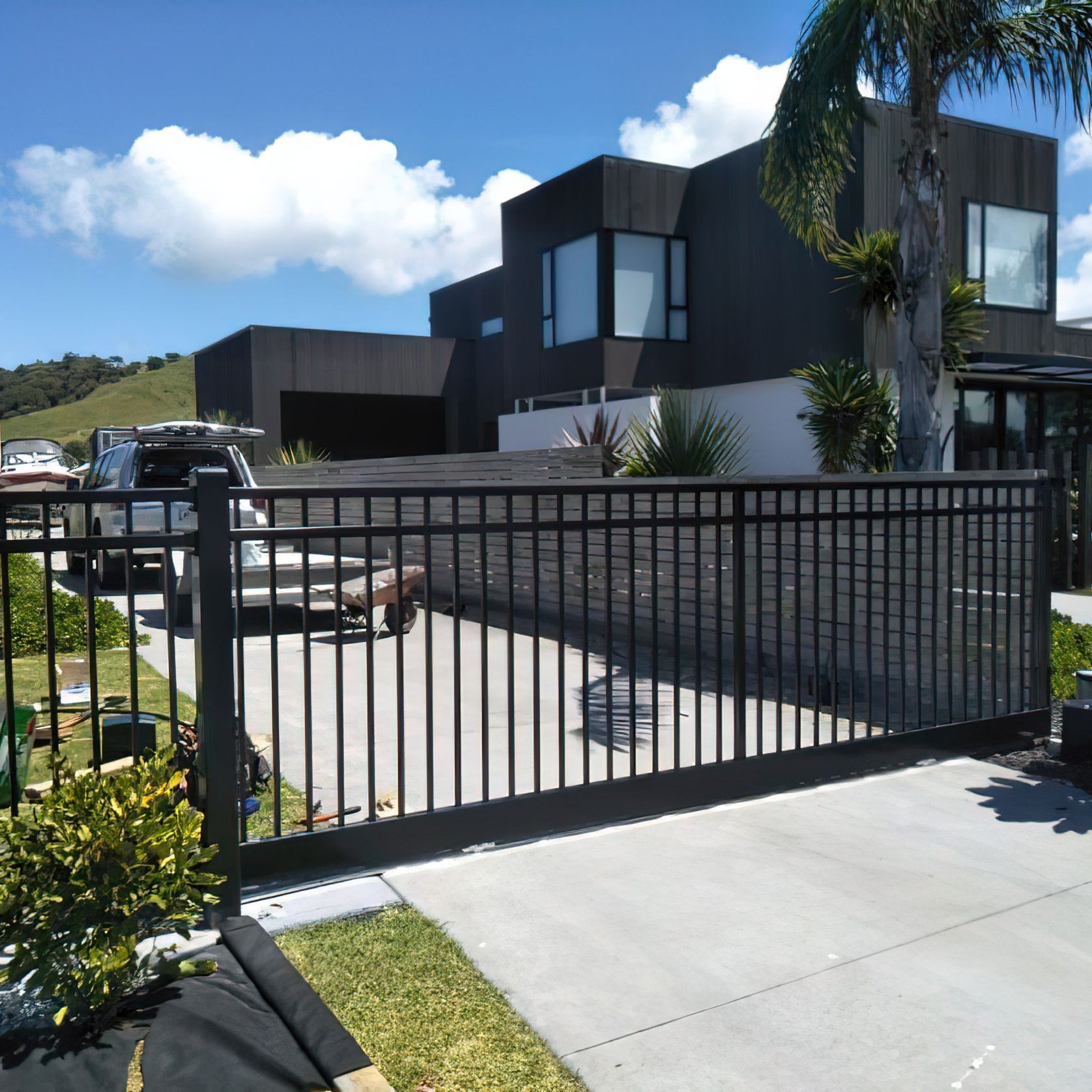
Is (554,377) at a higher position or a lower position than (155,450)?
higher

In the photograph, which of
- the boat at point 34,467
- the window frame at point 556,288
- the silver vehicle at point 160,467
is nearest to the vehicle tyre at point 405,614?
the silver vehicle at point 160,467

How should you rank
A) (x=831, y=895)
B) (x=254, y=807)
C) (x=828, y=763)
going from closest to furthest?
(x=831, y=895)
(x=254, y=807)
(x=828, y=763)

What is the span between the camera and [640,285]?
66.9 feet

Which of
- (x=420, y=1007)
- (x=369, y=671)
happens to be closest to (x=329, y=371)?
(x=369, y=671)

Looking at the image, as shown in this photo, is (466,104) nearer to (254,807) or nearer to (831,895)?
(254,807)

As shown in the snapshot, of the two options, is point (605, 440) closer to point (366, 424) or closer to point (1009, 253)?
point (1009, 253)

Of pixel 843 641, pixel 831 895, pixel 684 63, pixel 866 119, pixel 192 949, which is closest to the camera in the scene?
pixel 192 949

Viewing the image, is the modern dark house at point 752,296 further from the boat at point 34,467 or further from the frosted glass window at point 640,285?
the boat at point 34,467

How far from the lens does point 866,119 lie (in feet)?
32.1

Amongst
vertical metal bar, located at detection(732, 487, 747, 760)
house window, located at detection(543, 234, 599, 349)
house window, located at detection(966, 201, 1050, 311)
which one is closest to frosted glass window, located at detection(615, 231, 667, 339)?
house window, located at detection(543, 234, 599, 349)

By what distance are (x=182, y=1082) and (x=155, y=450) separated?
10.3m

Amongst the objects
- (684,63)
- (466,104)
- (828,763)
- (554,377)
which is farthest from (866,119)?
(554,377)

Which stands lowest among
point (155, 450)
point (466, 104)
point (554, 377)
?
point (155, 450)

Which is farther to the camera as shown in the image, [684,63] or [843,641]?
[684,63]
